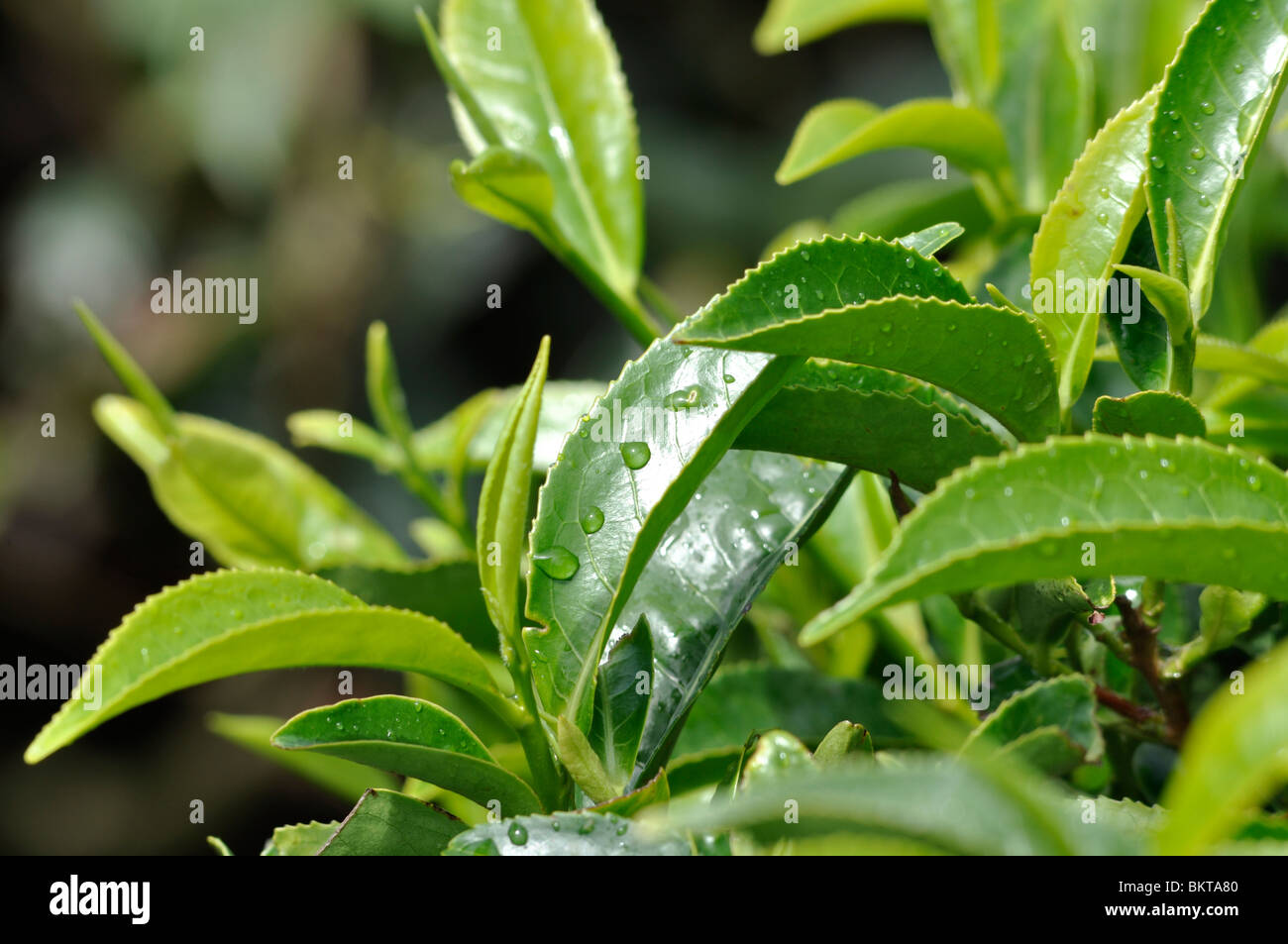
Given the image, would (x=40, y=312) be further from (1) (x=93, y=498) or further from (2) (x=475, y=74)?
(2) (x=475, y=74)

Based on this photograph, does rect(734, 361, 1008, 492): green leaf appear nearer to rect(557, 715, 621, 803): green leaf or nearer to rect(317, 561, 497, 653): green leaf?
rect(557, 715, 621, 803): green leaf

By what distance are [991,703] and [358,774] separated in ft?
1.63

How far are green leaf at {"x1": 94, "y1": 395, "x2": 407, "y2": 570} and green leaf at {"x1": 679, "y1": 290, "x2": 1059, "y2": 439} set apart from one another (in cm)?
49

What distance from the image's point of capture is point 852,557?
0.80 meters

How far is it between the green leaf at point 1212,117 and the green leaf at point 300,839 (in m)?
0.48

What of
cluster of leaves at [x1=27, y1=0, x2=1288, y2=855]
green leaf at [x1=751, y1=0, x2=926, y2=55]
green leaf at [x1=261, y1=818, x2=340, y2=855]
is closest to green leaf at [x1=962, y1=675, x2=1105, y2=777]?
cluster of leaves at [x1=27, y1=0, x2=1288, y2=855]

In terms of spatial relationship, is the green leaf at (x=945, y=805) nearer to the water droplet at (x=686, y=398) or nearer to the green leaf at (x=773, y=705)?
the water droplet at (x=686, y=398)

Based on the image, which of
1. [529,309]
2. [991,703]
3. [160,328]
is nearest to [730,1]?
[529,309]

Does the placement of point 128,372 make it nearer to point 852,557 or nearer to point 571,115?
point 571,115

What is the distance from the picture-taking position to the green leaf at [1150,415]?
0.50m

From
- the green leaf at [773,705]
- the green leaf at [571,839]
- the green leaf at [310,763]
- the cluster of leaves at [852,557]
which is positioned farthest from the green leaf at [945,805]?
the green leaf at [310,763]

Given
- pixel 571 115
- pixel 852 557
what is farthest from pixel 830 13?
pixel 852 557

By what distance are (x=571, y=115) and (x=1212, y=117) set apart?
0.43m
